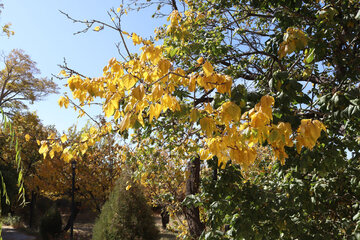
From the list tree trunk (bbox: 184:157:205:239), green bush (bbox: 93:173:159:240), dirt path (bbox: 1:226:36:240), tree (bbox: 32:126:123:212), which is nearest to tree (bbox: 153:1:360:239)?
tree trunk (bbox: 184:157:205:239)

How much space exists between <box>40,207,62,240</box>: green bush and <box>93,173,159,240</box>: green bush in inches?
371

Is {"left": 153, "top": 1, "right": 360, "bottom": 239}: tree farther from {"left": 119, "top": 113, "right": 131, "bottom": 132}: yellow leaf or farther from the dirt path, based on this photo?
the dirt path

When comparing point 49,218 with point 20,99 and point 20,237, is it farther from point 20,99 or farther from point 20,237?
point 20,99

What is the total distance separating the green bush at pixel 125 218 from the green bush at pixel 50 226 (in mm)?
9421

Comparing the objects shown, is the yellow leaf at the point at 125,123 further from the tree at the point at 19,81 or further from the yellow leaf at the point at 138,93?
the tree at the point at 19,81

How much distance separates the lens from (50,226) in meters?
15.4

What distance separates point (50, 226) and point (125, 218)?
10.3 meters

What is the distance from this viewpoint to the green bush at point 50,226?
50.3 feet

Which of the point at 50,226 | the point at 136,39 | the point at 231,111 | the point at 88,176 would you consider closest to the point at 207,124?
the point at 231,111

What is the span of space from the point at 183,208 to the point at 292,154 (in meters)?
4.53

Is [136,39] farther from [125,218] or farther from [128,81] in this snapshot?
[125,218]

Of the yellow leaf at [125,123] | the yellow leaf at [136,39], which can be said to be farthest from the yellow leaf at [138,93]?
the yellow leaf at [136,39]

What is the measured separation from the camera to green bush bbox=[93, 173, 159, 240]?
709 cm

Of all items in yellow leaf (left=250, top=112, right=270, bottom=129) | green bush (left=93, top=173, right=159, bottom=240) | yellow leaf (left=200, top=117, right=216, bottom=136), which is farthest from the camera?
green bush (left=93, top=173, right=159, bottom=240)
